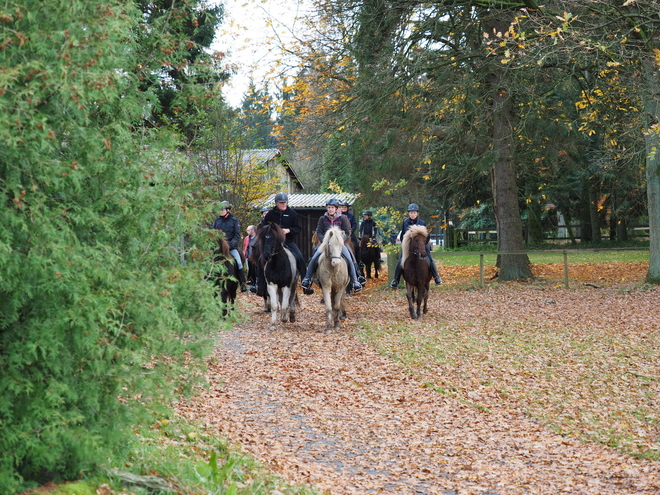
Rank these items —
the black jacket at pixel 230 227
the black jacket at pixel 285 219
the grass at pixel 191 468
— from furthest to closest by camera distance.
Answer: the black jacket at pixel 230 227 → the black jacket at pixel 285 219 → the grass at pixel 191 468

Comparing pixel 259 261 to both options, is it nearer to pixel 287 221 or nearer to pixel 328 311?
pixel 287 221

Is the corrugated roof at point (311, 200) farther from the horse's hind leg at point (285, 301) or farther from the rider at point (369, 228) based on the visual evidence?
the horse's hind leg at point (285, 301)

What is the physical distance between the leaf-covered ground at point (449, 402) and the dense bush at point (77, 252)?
3.03 ft

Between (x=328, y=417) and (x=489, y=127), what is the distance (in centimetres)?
1646

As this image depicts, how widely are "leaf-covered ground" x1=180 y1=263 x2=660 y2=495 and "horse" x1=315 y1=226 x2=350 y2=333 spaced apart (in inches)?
17.7

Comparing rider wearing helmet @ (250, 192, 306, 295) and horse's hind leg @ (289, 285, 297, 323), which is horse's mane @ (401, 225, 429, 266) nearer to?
rider wearing helmet @ (250, 192, 306, 295)

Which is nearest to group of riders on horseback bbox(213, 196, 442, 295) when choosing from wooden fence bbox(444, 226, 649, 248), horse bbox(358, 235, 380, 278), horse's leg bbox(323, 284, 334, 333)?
horse's leg bbox(323, 284, 334, 333)

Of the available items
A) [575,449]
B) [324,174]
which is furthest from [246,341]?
[324,174]

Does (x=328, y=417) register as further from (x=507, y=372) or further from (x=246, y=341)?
(x=246, y=341)

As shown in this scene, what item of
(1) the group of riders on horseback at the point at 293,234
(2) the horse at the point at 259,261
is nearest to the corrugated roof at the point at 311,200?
(1) the group of riders on horseback at the point at 293,234

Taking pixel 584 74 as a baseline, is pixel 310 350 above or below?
below

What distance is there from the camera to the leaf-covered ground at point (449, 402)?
6.31 metres

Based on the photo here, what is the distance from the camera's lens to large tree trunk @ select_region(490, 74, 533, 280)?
72.1 ft

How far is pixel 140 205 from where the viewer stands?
467 cm
